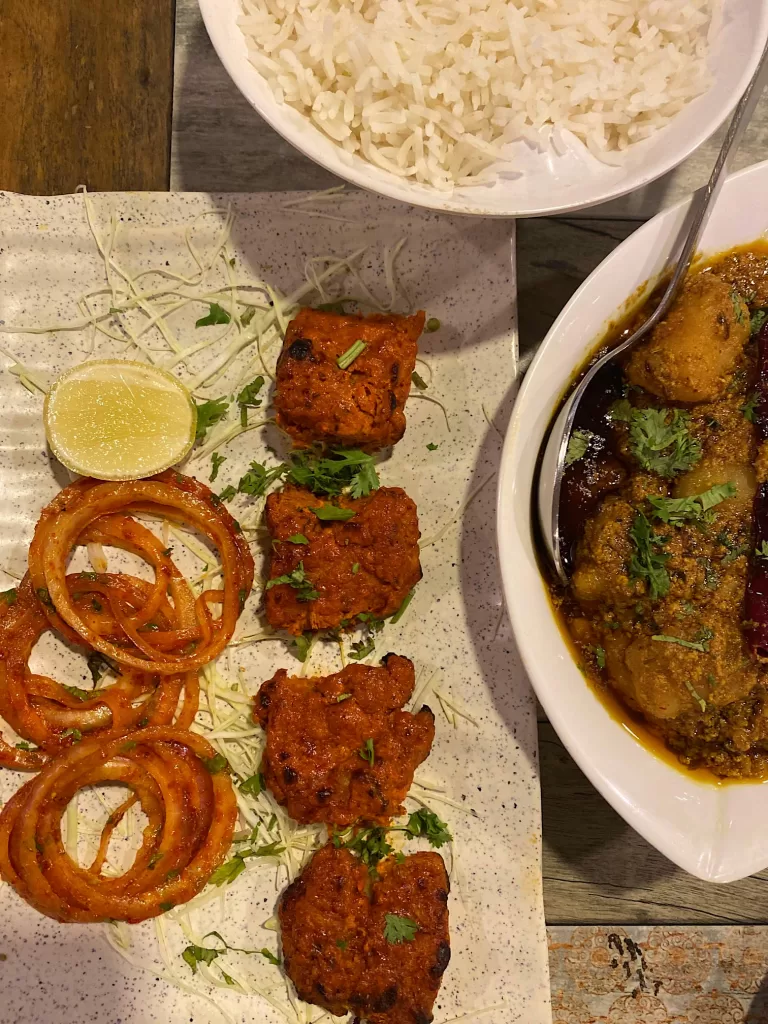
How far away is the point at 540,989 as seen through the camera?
245 centimetres

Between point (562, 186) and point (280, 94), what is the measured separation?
861 millimetres

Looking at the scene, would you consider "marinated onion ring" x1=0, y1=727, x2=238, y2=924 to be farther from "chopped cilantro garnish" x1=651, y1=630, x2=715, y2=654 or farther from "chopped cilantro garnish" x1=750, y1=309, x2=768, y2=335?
"chopped cilantro garnish" x1=750, y1=309, x2=768, y2=335

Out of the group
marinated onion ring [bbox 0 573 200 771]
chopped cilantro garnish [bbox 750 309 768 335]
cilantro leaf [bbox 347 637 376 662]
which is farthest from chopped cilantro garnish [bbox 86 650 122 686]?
chopped cilantro garnish [bbox 750 309 768 335]

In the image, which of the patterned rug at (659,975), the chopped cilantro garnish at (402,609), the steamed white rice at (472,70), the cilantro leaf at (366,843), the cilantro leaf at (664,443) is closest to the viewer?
the steamed white rice at (472,70)

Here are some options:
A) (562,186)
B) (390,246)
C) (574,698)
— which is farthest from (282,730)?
(562,186)

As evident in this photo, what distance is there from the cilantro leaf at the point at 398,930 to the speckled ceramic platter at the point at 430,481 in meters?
0.23

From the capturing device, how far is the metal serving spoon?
2.21 m

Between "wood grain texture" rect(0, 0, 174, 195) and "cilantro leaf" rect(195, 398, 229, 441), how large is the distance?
845 mm

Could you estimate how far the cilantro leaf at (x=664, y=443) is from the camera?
2219mm

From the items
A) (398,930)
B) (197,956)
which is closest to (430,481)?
(398,930)

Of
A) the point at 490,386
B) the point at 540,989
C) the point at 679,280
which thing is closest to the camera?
the point at 679,280

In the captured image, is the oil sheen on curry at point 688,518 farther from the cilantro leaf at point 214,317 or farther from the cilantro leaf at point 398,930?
the cilantro leaf at point 214,317

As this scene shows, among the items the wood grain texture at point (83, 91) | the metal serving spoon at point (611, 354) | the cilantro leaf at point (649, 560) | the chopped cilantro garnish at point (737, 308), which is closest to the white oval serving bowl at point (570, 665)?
the metal serving spoon at point (611, 354)

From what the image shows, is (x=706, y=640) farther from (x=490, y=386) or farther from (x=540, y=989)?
(x=540, y=989)
